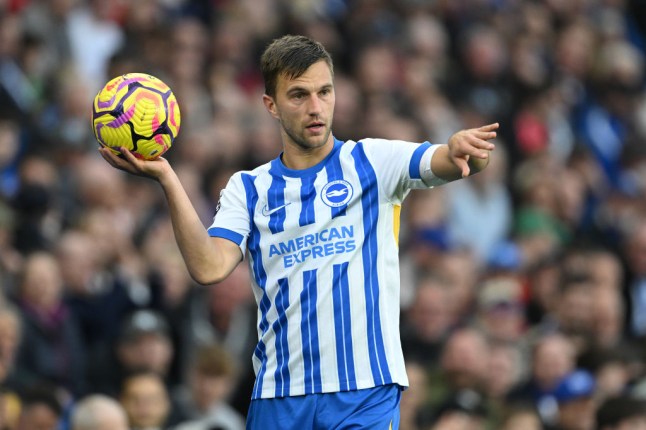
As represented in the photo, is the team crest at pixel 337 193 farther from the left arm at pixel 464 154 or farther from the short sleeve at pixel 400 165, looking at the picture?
the left arm at pixel 464 154

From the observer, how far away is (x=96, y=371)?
32.7 ft

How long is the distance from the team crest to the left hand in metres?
0.55

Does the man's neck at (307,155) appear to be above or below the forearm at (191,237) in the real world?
above

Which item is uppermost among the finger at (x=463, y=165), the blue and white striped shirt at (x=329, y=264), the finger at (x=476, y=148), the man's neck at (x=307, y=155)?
the man's neck at (x=307, y=155)

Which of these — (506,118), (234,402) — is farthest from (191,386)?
(506,118)

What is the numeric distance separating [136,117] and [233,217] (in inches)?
26.5

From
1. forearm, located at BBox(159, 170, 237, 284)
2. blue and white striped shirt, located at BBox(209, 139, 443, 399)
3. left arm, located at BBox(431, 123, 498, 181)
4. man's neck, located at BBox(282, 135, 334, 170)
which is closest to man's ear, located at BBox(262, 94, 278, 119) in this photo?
man's neck, located at BBox(282, 135, 334, 170)

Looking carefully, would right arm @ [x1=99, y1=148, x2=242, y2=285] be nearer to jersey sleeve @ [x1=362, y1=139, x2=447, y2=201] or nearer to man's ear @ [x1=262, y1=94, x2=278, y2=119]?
man's ear @ [x1=262, y1=94, x2=278, y2=119]

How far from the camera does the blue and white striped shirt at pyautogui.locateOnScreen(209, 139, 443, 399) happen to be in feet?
19.8

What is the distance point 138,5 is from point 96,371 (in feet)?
18.8

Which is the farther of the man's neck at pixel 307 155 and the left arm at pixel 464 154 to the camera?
the man's neck at pixel 307 155

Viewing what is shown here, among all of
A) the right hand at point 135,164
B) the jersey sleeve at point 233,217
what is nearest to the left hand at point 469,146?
the jersey sleeve at point 233,217

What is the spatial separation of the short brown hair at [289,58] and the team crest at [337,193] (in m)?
0.52

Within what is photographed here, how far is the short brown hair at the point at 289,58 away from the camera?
6.14m
